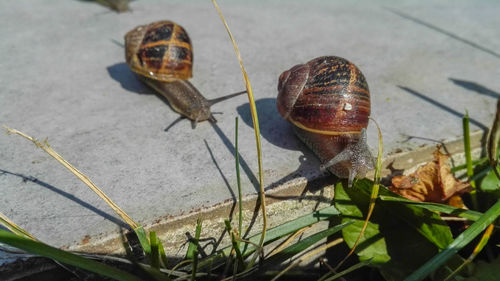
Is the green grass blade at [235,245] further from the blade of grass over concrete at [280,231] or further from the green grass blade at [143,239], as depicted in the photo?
the green grass blade at [143,239]

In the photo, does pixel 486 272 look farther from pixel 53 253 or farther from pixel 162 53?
pixel 162 53

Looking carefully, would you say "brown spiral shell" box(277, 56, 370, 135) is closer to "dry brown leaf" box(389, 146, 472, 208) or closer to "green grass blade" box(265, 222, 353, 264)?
"dry brown leaf" box(389, 146, 472, 208)

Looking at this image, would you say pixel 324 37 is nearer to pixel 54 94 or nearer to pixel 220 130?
pixel 220 130

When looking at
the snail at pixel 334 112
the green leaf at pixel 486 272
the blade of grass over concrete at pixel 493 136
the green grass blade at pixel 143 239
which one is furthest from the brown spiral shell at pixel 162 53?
the green leaf at pixel 486 272

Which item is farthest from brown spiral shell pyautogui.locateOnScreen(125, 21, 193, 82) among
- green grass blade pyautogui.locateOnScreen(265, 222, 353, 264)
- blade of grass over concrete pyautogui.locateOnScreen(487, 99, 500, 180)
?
blade of grass over concrete pyautogui.locateOnScreen(487, 99, 500, 180)

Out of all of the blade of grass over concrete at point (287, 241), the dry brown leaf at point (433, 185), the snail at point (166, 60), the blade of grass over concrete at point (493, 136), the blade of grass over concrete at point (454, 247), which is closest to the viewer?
the blade of grass over concrete at point (454, 247)

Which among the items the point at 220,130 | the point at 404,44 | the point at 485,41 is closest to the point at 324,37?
the point at 404,44

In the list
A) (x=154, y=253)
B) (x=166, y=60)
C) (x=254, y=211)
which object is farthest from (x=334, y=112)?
(x=166, y=60)
